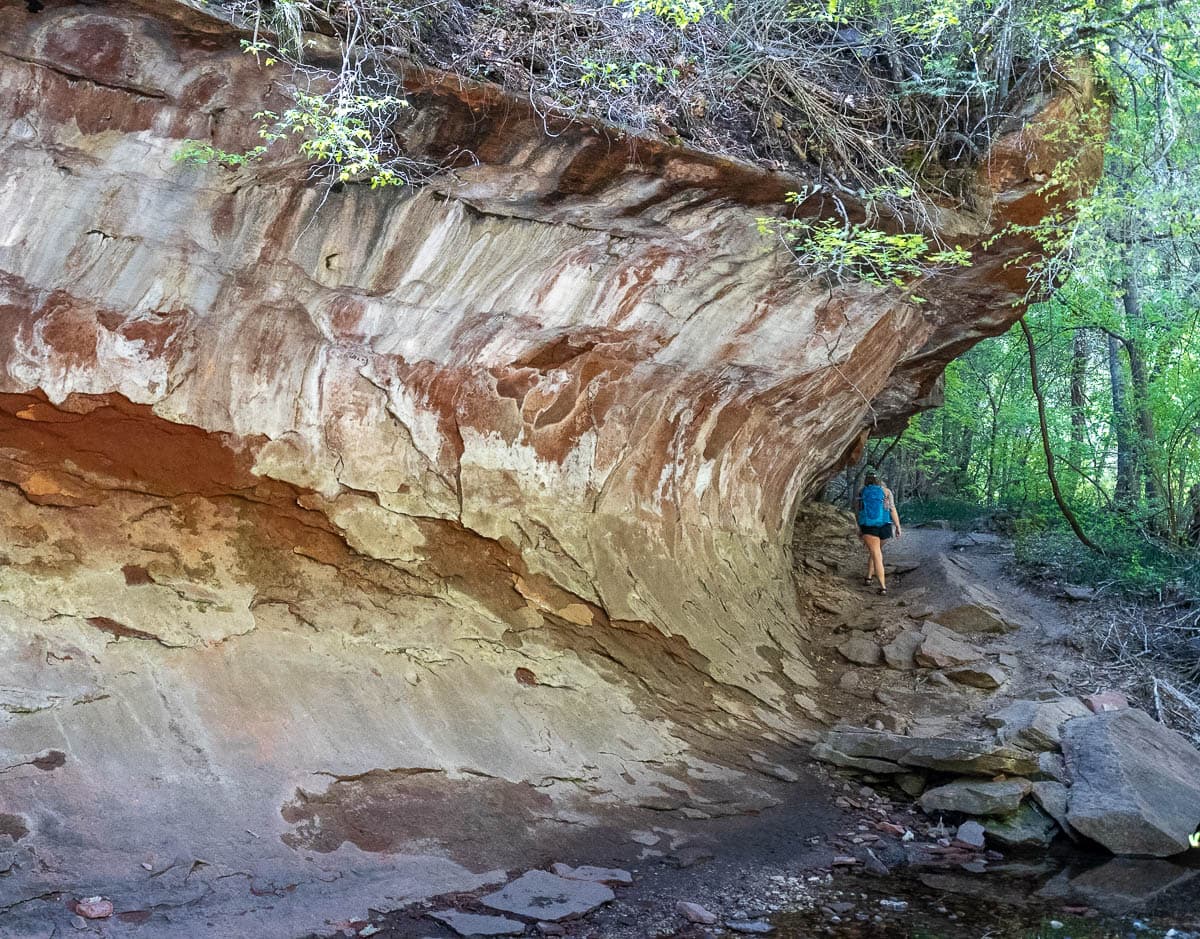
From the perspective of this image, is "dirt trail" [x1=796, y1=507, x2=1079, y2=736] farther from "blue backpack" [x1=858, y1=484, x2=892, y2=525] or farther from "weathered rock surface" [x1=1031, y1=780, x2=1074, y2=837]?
"weathered rock surface" [x1=1031, y1=780, x2=1074, y2=837]

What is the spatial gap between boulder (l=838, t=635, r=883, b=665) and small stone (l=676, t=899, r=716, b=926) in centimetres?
483

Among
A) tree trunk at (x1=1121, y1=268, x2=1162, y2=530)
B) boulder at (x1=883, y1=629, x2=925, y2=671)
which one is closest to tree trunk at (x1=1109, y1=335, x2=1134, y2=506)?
tree trunk at (x1=1121, y1=268, x2=1162, y2=530)

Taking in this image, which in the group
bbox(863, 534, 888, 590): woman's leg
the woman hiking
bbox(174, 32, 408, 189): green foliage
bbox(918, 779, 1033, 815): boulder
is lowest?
bbox(918, 779, 1033, 815): boulder

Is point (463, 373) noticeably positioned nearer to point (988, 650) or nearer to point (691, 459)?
point (691, 459)

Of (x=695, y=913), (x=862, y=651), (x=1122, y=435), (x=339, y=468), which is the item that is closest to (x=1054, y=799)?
(x=695, y=913)

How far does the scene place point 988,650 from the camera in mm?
9281

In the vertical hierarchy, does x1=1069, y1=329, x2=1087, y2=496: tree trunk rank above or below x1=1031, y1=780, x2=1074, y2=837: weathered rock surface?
above

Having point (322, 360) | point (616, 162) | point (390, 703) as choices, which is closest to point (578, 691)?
point (390, 703)

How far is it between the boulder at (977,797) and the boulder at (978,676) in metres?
2.22

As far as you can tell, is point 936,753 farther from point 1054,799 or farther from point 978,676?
point 978,676

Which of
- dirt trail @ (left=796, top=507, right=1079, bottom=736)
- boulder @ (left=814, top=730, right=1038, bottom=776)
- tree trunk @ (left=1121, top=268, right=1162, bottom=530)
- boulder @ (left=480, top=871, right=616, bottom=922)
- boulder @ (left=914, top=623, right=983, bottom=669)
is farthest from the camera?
tree trunk @ (left=1121, top=268, right=1162, bottom=530)

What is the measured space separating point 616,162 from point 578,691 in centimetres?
355

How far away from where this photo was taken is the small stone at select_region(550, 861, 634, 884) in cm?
497

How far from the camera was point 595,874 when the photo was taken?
198 inches
